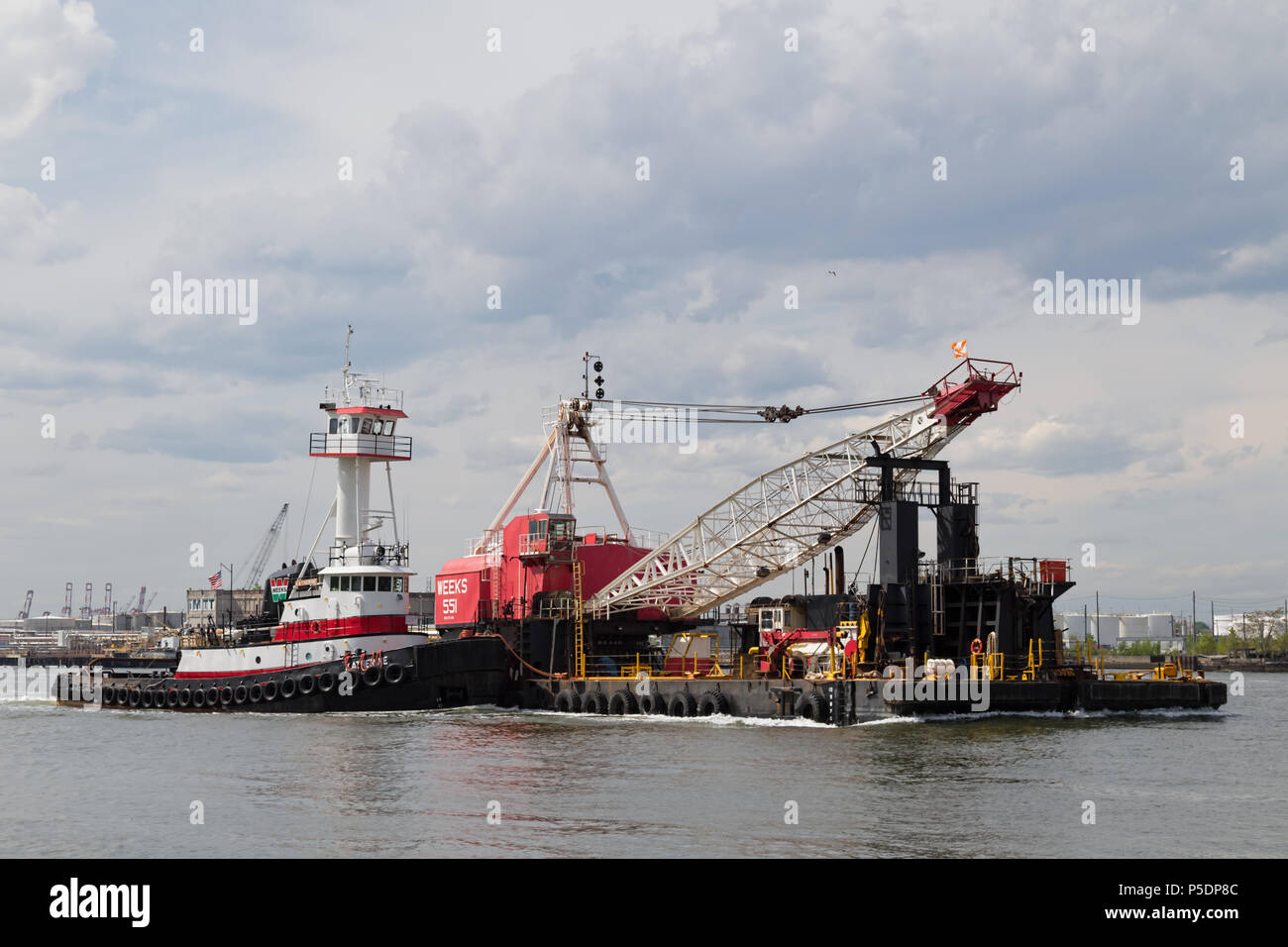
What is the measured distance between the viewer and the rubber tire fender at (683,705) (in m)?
42.7

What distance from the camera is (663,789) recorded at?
25234mm

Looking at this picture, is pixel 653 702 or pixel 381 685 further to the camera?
pixel 381 685

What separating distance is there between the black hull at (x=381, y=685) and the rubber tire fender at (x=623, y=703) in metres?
5.44

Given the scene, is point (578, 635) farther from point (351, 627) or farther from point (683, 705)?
point (351, 627)

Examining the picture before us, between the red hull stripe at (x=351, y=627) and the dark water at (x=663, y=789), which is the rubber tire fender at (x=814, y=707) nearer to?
the dark water at (x=663, y=789)

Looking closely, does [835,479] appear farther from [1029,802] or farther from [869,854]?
[869,854]

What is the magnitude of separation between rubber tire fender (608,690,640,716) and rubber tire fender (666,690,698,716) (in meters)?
1.61

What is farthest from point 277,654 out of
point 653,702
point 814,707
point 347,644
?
point 814,707

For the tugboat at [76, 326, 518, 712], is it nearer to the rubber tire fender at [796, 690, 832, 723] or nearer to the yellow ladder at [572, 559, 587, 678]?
the yellow ladder at [572, 559, 587, 678]

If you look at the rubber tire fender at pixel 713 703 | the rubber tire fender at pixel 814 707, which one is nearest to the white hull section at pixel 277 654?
the rubber tire fender at pixel 713 703

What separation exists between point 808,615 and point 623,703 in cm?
741

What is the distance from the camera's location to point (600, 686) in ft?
151
